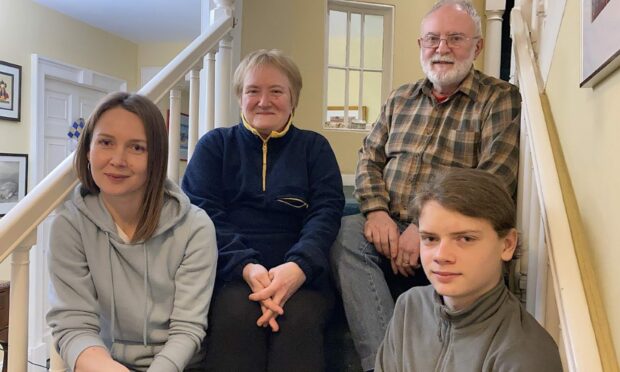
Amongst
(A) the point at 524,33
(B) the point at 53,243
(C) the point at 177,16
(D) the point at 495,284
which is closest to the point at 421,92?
(A) the point at 524,33

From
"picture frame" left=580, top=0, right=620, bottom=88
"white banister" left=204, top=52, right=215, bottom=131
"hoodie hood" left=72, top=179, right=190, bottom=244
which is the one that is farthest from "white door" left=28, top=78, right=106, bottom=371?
"picture frame" left=580, top=0, right=620, bottom=88

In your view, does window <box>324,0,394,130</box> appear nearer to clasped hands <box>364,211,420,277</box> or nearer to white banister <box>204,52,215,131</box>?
white banister <box>204,52,215,131</box>

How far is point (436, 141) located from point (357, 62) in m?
3.02

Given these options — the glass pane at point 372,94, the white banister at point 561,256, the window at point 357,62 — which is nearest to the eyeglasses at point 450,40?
the white banister at point 561,256

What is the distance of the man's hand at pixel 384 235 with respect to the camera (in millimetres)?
1479

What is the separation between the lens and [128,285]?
Answer: 4.03ft

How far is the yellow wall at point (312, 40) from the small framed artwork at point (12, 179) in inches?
86.2

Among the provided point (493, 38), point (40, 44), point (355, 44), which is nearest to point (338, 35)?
point (355, 44)

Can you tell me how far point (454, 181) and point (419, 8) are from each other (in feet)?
10.3

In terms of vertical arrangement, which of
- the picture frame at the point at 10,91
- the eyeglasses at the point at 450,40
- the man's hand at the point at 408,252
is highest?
the picture frame at the point at 10,91

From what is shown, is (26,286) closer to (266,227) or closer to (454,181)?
(266,227)

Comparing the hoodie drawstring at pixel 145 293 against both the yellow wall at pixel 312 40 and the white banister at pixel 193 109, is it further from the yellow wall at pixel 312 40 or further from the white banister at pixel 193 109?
the yellow wall at pixel 312 40

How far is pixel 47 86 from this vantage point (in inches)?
174

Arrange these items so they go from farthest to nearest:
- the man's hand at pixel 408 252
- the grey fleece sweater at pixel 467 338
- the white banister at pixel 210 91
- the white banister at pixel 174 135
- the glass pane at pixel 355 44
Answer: the glass pane at pixel 355 44 → the white banister at pixel 210 91 → the white banister at pixel 174 135 → the man's hand at pixel 408 252 → the grey fleece sweater at pixel 467 338
